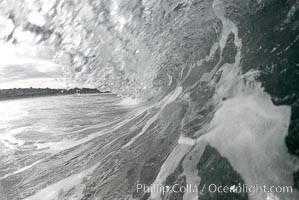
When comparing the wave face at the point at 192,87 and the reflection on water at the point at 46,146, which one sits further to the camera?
the reflection on water at the point at 46,146

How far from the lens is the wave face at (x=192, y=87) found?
5.82 meters

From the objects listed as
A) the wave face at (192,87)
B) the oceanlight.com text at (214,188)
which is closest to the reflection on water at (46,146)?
the wave face at (192,87)

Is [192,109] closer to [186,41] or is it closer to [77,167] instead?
[186,41]

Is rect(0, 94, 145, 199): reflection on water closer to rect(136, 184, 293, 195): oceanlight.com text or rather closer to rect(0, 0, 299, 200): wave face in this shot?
rect(0, 0, 299, 200): wave face

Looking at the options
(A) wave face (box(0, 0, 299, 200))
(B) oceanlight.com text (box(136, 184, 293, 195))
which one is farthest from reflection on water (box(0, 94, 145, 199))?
(B) oceanlight.com text (box(136, 184, 293, 195))

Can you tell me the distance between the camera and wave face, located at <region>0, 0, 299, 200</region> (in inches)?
229

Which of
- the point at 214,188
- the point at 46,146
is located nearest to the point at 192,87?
the point at 214,188

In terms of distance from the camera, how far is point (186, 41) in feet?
35.3

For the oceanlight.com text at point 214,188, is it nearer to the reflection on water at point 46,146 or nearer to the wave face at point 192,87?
the wave face at point 192,87

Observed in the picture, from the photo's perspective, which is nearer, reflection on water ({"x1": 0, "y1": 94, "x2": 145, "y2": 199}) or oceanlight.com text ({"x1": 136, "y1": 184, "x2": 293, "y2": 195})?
oceanlight.com text ({"x1": 136, "y1": 184, "x2": 293, "y2": 195})

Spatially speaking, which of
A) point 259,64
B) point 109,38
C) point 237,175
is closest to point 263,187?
point 237,175

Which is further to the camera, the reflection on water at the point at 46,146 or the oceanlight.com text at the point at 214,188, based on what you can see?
the reflection on water at the point at 46,146

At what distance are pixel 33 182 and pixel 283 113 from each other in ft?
23.5

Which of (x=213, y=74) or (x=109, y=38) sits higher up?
(x=109, y=38)
